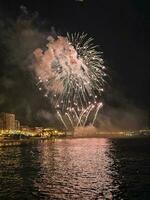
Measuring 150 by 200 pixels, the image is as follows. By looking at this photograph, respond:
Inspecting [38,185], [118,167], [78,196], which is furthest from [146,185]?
[118,167]

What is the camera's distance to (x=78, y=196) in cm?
7150

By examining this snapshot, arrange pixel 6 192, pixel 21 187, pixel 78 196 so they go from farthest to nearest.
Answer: pixel 21 187
pixel 6 192
pixel 78 196

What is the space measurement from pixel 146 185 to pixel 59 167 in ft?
141

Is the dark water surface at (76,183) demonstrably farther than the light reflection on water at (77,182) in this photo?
No

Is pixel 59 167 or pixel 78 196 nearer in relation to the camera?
pixel 78 196

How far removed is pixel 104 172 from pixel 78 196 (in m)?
34.3

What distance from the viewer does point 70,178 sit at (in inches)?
3706

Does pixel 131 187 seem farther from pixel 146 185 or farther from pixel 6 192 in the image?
pixel 6 192

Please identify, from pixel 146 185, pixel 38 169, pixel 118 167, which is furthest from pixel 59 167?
pixel 146 185

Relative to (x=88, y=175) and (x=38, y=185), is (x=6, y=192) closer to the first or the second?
(x=38, y=185)

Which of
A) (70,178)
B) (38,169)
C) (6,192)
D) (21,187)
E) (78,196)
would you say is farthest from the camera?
(38,169)

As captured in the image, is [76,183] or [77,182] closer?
[76,183]

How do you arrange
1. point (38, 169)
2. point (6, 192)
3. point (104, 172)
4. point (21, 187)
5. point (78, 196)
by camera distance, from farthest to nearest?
point (38, 169)
point (104, 172)
point (21, 187)
point (6, 192)
point (78, 196)

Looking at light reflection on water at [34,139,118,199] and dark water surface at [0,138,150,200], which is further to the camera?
light reflection on water at [34,139,118,199]
